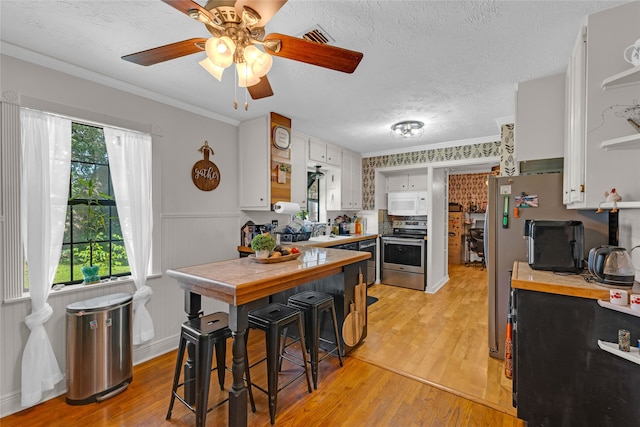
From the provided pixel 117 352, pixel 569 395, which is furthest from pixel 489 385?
pixel 117 352

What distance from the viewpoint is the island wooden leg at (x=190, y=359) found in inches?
68.9

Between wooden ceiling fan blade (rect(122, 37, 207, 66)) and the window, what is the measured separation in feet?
4.36

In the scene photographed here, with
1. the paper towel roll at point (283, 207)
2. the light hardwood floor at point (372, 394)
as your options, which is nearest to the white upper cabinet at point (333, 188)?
the paper towel roll at point (283, 207)

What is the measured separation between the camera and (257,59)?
1.31m

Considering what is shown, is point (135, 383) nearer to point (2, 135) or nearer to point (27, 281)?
point (27, 281)

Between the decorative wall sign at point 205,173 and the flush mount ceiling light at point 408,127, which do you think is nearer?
the decorative wall sign at point 205,173

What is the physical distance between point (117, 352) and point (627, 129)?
11.2ft

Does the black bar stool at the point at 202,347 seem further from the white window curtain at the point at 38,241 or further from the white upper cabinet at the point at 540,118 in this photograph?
the white upper cabinet at the point at 540,118

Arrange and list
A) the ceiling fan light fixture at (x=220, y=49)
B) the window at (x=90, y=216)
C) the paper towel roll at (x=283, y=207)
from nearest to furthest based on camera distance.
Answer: the ceiling fan light fixture at (x=220, y=49), the window at (x=90, y=216), the paper towel roll at (x=283, y=207)

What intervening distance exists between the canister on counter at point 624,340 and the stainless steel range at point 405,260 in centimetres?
322

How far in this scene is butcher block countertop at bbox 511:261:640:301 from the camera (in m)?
1.43

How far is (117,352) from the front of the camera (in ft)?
6.68

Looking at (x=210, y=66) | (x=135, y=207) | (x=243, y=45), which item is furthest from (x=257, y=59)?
(x=135, y=207)

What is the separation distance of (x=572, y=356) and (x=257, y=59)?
7.33 ft
